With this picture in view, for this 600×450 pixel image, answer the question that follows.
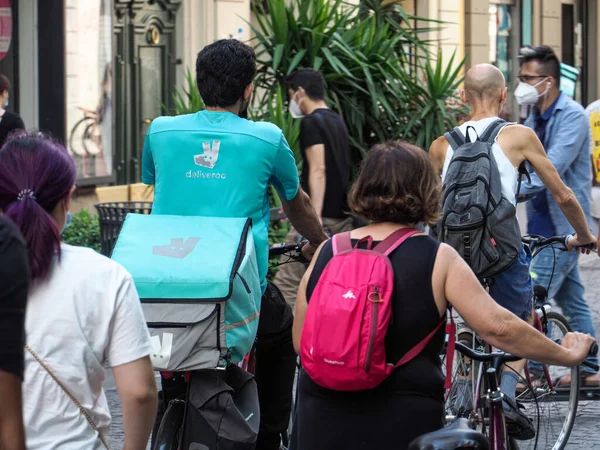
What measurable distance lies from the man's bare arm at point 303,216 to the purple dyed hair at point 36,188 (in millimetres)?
1734

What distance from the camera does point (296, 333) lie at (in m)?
3.55

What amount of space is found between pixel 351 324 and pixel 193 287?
84cm

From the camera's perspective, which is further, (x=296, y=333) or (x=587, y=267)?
(x=587, y=267)

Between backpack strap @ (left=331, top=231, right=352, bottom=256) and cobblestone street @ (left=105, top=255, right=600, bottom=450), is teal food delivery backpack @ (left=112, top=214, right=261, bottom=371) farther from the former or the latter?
cobblestone street @ (left=105, top=255, right=600, bottom=450)

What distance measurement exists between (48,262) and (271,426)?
7.17 feet

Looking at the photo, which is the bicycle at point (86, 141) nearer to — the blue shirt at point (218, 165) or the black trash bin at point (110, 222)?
the black trash bin at point (110, 222)

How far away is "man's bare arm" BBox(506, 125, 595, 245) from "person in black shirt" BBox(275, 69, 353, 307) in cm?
264

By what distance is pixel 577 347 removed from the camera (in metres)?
3.54

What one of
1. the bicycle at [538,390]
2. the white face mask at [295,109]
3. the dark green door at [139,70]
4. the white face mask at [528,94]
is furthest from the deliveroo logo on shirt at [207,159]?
the dark green door at [139,70]

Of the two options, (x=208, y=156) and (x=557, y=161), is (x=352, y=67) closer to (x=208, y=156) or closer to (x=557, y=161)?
(x=557, y=161)

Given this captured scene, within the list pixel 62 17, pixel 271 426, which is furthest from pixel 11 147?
pixel 62 17

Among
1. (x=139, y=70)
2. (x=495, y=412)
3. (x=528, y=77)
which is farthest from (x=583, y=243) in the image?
(x=139, y=70)

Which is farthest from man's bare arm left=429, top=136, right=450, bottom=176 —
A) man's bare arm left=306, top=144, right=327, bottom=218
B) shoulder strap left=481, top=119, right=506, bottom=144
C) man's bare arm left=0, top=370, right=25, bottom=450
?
man's bare arm left=0, top=370, right=25, bottom=450

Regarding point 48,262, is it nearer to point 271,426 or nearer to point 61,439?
point 61,439
